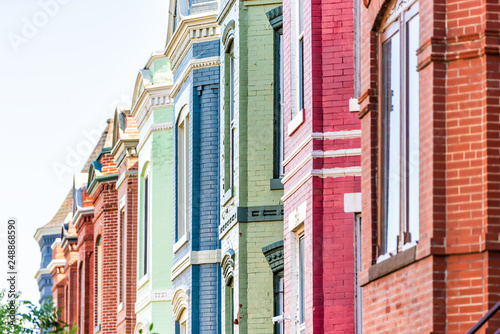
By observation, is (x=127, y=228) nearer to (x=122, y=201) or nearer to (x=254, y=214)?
(x=122, y=201)

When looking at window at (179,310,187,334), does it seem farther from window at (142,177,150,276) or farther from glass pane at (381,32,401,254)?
glass pane at (381,32,401,254)

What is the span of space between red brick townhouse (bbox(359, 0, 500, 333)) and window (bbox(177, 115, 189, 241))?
12.3m

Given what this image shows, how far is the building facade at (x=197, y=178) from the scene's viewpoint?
2275 centimetres

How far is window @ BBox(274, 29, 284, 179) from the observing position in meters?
19.8

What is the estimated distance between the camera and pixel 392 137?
12.8 m

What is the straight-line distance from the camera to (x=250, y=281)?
64.1 ft

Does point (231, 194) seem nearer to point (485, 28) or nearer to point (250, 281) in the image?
point (250, 281)

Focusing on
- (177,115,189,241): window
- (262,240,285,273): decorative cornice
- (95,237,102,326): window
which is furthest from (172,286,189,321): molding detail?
(95,237,102,326): window

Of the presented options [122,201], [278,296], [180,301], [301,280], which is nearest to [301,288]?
[301,280]

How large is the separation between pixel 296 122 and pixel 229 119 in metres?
5.18

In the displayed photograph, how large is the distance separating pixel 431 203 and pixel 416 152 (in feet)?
3.64

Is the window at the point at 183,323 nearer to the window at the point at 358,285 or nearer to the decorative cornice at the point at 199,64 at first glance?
the decorative cornice at the point at 199,64

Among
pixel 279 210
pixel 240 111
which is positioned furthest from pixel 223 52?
pixel 279 210

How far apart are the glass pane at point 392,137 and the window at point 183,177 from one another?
11557 mm
